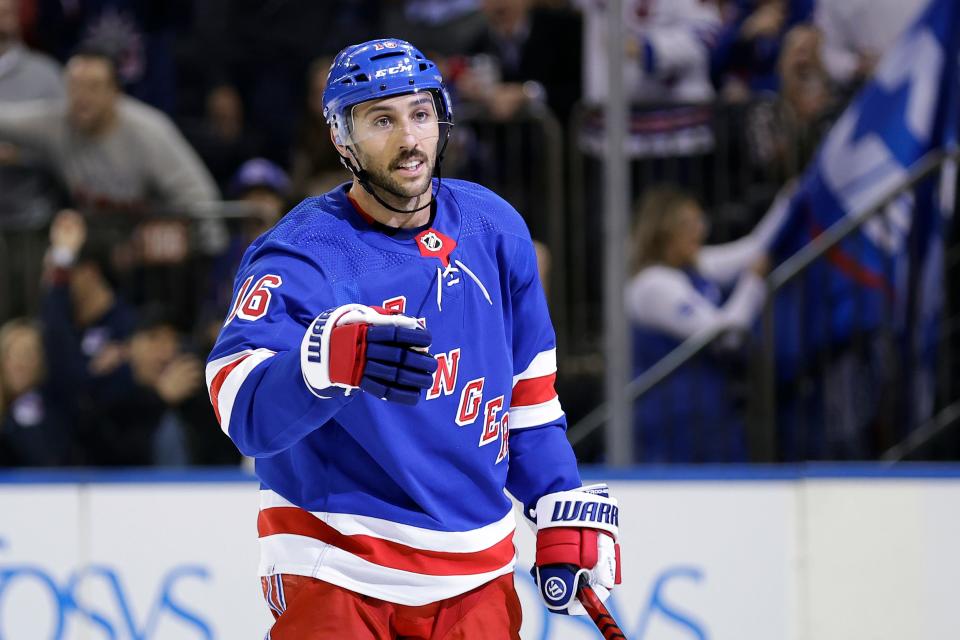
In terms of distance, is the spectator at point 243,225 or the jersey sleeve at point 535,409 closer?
the jersey sleeve at point 535,409

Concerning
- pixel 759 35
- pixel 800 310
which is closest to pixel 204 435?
pixel 800 310

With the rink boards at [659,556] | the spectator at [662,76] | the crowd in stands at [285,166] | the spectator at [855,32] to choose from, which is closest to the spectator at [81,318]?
the crowd in stands at [285,166]

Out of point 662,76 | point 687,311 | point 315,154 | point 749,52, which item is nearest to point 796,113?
point 749,52

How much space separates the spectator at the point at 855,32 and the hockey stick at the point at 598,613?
326cm

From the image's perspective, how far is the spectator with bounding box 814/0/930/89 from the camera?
16.4 feet

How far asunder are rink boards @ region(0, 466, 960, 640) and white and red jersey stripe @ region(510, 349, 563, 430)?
4.18ft

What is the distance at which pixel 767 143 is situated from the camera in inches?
200

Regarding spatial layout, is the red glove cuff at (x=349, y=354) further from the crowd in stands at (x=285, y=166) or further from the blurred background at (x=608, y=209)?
the crowd in stands at (x=285, y=166)

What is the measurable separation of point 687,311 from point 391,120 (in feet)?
9.49

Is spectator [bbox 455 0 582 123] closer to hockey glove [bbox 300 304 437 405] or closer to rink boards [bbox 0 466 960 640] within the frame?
rink boards [bbox 0 466 960 640]

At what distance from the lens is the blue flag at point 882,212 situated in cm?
463

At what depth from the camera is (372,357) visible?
177 cm

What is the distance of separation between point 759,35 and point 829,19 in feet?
0.82

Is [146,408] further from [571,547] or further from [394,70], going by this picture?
→ [394,70]
